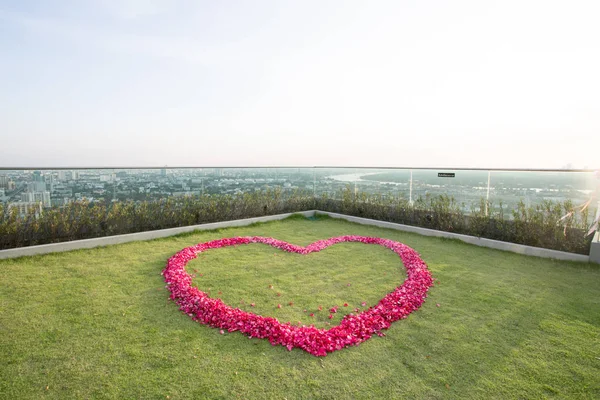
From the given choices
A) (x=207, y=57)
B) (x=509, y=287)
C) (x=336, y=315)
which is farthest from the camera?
(x=207, y=57)

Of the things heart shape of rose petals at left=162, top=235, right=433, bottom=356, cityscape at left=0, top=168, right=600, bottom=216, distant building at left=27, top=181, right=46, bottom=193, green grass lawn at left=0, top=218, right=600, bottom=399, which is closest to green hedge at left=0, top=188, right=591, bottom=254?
cityscape at left=0, top=168, right=600, bottom=216

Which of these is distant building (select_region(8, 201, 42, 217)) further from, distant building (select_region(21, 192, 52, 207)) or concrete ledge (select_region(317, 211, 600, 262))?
concrete ledge (select_region(317, 211, 600, 262))

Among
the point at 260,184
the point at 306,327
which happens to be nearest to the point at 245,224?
the point at 260,184

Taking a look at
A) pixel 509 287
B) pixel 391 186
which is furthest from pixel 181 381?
pixel 391 186

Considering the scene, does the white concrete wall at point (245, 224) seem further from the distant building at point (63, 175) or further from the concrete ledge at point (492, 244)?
the distant building at point (63, 175)

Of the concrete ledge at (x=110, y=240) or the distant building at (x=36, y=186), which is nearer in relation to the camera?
the concrete ledge at (x=110, y=240)

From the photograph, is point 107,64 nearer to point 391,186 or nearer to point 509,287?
point 391,186

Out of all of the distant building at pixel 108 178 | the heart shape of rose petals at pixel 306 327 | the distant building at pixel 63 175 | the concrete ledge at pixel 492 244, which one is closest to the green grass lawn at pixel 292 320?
the heart shape of rose petals at pixel 306 327
